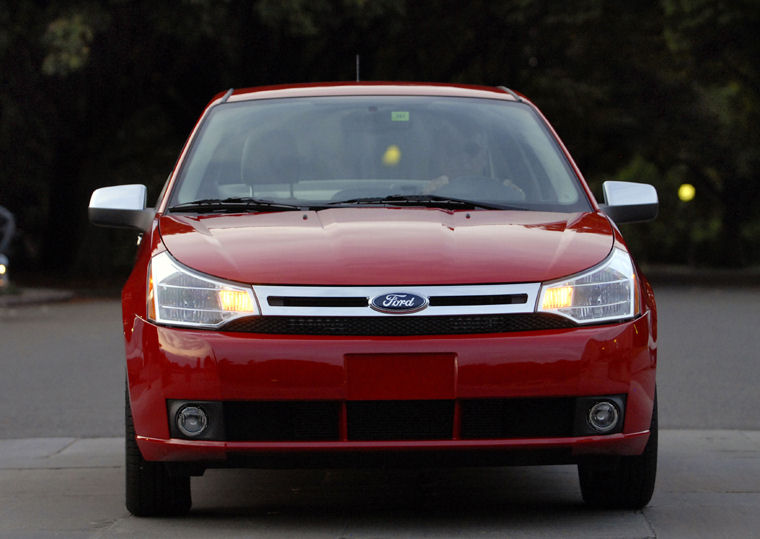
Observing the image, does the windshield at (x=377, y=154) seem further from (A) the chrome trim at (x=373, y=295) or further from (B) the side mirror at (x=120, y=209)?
(A) the chrome trim at (x=373, y=295)

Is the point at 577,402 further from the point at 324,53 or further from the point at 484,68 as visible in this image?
the point at 484,68

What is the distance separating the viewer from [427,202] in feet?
17.9

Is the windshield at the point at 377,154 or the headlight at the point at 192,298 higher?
the windshield at the point at 377,154

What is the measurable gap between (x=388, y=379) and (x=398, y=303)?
0.80 feet

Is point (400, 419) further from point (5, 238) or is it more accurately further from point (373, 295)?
point (5, 238)

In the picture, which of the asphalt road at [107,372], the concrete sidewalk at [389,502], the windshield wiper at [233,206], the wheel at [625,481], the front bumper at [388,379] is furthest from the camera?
the asphalt road at [107,372]

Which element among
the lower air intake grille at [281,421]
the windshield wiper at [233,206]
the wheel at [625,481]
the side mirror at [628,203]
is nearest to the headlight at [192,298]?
the lower air intake grille at [281,421]

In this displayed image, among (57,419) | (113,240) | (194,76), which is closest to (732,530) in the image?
(57,419)

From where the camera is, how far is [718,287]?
2950cm

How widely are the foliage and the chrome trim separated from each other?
18.2m

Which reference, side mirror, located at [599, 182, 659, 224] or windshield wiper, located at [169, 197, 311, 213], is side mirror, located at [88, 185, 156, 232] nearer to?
windshield wiper, located at [169, 197, 311, 213]

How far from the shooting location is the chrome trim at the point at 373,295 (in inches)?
179

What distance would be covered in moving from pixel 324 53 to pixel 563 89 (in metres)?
5.88

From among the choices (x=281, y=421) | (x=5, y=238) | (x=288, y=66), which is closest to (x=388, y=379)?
(x=281, y=421)
